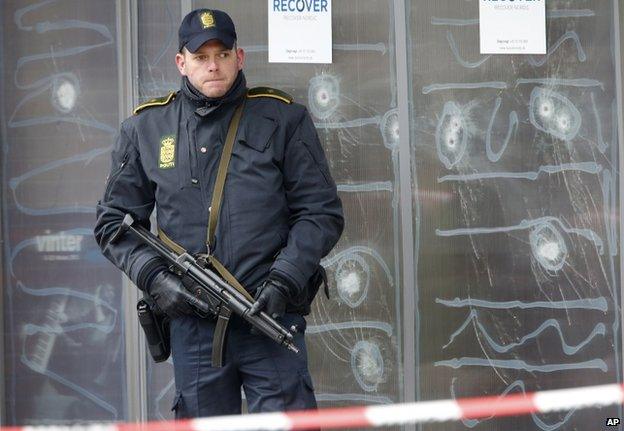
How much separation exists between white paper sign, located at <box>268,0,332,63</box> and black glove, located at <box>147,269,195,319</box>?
5.67 ft

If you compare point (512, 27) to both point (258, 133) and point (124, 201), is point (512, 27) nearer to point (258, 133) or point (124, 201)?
point (258, 133)

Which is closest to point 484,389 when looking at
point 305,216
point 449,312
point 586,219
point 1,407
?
point 449,312

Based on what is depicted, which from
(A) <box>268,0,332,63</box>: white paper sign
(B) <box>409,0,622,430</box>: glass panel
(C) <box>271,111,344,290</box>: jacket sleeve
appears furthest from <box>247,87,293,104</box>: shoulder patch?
(B) <box>409,0,622,430</box>: glass panel

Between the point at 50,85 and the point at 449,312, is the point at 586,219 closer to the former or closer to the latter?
the point at 449,312

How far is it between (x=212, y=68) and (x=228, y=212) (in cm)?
52

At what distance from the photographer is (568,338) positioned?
5762 mm

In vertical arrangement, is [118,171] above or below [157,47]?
below

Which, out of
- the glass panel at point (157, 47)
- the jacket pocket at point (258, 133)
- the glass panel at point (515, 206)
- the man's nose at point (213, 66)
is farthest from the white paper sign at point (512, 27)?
the man's nose at point (213, 66)

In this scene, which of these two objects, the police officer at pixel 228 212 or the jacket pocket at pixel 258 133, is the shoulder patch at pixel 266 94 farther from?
the jacket pocket at pixel 258 133

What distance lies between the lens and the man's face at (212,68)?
13.9 feet

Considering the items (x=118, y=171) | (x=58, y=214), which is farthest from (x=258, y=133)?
(x=58, y=214)

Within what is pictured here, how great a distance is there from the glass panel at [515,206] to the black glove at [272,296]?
5.49 ft

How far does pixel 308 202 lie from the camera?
428 cm

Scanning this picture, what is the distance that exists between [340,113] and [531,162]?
0.96 metres
